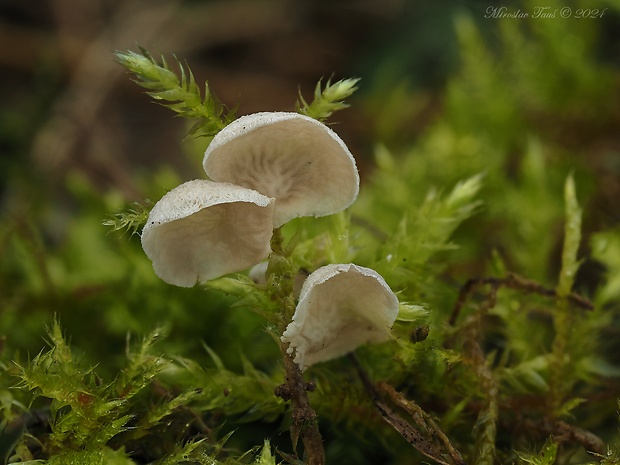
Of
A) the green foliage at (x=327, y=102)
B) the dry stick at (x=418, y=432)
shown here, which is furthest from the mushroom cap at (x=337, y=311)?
the green foliage at (x=327, y=102)

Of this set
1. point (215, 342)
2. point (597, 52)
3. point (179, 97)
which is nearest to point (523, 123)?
point (597, 52)

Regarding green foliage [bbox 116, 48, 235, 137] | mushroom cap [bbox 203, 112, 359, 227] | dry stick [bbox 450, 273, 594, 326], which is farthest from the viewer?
dry stick [bbox 450, 273, 594, 326]

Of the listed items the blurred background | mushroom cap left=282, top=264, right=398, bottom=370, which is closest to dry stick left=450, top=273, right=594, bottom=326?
mushroom cap left=282, top=264, right=398, bottom=370

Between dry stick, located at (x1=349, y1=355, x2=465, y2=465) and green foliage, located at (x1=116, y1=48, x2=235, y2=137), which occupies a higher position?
green foliage, located at (x1=116, y1=48, x2=235, y2=137)

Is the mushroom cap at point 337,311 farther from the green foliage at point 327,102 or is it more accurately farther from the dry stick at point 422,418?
the green foliage at point 327,102

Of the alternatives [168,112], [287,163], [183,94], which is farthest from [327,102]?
[168,112]

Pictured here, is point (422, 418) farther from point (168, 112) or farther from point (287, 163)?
point (168, 112)

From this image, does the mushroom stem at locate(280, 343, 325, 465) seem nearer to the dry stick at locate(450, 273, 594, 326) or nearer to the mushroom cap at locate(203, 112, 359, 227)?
the mushroom cap at locate(203, 112, 359, 227)
